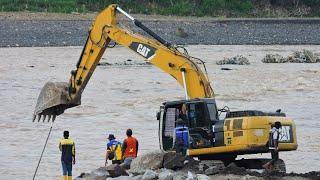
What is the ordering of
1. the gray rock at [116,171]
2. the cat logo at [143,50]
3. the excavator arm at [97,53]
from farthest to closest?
the cat logo at [143,50], the excavator arm at [97,53], the gray rock at [116,171]

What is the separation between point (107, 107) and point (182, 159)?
17.2 metres

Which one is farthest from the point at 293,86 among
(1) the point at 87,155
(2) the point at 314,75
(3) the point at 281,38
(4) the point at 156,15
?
(4) the point at 156,15

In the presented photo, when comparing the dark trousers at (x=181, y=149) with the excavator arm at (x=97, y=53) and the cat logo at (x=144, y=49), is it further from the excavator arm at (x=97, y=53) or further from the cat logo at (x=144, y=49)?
the cat logo at (x=144, y=49)

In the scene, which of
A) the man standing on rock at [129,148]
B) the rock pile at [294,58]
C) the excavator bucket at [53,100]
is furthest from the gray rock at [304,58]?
the man standing on rock at [129,148]

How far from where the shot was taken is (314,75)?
4791cm

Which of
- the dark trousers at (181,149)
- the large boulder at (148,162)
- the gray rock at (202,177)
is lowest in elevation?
the gray rock at (202,177)

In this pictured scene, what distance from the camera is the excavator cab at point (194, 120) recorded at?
20688mm

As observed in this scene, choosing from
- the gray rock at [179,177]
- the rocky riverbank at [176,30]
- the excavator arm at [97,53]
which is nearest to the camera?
the gray rock at [179,177]

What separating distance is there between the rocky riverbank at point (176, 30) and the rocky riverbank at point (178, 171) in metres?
38.6

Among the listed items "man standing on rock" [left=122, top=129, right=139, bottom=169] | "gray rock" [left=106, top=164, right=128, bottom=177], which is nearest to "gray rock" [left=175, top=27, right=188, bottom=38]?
"man standing on rock" [left=122, top=129, right=139, bottom=169]

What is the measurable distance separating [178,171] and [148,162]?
2.59 feet

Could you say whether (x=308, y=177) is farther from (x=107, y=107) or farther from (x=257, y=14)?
(x=257, y=14)

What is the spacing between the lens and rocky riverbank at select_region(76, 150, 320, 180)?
749 inches

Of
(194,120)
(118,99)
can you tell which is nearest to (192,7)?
(118,99)
